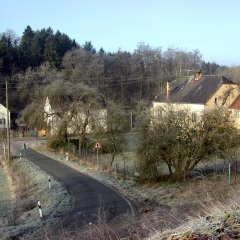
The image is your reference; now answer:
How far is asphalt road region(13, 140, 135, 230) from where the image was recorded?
1586 centimetres

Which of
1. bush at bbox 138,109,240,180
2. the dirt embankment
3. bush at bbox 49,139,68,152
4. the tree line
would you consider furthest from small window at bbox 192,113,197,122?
the tree line

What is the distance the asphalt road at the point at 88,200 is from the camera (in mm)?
15855

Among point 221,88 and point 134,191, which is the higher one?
point 221,88

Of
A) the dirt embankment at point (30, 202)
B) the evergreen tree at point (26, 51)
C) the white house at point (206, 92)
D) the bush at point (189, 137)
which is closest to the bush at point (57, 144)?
the dirt embankment at point (30, 202)

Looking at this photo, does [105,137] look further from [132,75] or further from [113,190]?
[132,75]

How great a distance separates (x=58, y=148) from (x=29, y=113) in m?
5.43

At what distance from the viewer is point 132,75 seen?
86.1 metres

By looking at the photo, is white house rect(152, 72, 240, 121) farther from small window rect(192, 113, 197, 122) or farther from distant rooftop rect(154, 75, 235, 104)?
small window rect(192, 113, 197, 122)

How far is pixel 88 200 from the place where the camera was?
19.3m

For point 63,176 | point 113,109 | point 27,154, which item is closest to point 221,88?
point 113,109

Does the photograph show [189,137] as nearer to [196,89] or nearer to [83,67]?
[196,89]

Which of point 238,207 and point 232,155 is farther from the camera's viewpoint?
point 232,155

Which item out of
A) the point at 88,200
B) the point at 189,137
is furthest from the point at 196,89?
the point at 88,200

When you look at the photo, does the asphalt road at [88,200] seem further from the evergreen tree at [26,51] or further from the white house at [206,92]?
the evergreen tree at [26,51]
